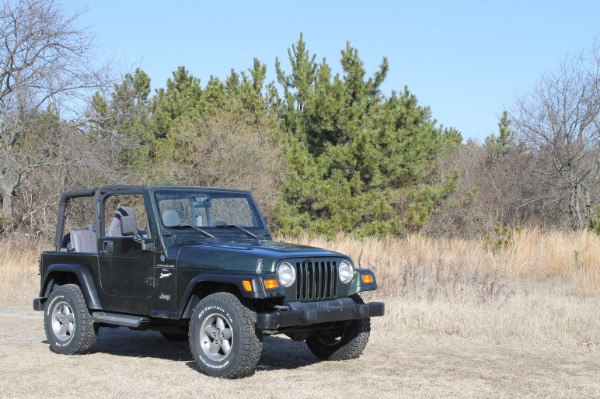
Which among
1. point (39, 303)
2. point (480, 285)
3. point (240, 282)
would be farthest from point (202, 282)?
point (480, 285)

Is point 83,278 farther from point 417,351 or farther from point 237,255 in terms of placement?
point 417,351

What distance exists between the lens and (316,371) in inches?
309

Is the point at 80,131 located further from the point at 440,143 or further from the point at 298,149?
the point at 440,143

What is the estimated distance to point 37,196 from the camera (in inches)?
929

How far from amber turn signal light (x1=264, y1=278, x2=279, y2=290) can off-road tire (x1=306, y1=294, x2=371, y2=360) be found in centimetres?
126

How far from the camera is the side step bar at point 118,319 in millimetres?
8125

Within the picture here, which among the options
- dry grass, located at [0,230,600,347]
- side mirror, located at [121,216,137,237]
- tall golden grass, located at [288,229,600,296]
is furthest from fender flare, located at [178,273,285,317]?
tall golden grass, located at [288,229,600,296]

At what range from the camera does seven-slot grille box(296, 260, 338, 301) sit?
7.49m

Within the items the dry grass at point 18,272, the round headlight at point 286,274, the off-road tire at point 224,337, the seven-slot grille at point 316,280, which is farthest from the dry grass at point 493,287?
the dry grass at point 18,272

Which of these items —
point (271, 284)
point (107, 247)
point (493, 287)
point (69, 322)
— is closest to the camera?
point (271, 284)

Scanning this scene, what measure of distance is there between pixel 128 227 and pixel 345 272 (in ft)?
7.55

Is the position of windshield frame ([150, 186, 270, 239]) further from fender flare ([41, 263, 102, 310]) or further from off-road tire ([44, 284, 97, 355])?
off-road tire ([44, 284, 97, 355])

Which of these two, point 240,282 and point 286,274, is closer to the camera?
point 240,282

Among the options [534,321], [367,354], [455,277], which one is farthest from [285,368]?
[455,277]
